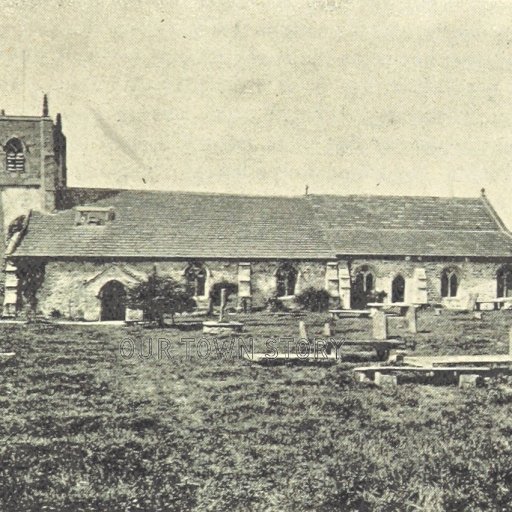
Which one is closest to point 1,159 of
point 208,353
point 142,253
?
point 142,253

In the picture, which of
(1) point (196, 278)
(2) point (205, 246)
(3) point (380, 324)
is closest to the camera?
(3) point (380, 324)

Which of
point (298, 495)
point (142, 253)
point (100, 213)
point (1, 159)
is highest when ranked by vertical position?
point (1, 159)

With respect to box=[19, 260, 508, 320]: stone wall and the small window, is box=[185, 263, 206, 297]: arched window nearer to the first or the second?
box=[19, 260, 508, 320]: stone wall

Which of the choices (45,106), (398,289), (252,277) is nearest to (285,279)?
(252,277)

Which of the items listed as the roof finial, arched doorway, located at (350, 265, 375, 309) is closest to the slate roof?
arched doorway, located at (350, 265, 375, 309)

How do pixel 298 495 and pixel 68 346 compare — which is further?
pixel 68 346

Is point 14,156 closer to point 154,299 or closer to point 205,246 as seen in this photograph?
point 205,246

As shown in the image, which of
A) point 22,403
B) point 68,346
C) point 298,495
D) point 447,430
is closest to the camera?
point 298,495

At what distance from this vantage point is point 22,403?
1122cm

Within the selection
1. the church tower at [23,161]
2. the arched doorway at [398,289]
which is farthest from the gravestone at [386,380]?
the church tower at [23,161]

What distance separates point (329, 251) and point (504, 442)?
27.8m

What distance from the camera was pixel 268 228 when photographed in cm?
3744

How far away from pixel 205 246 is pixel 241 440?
26638 mm

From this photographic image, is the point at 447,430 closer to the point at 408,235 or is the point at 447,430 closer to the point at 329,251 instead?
the point at 329,251
